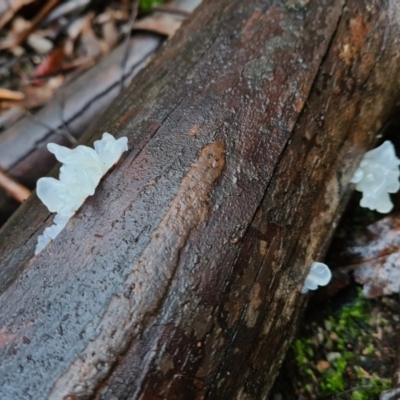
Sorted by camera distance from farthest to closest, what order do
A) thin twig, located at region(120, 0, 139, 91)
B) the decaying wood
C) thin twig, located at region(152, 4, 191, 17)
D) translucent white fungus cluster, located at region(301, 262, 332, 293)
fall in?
thin twig, located at region(152, 4, 191, 17)
thin twig, located at region(120, 0, 139, 91)
translucent white fungus cluster, located at region(301, 262, 332, 293)
the decaying wood

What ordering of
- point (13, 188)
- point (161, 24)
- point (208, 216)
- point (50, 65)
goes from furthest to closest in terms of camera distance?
point (50, 65) → point (161, 24) → point (13, 188) → point (208, 216)

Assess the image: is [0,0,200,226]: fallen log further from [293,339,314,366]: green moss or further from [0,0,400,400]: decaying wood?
[293,339,314,366]: green moss

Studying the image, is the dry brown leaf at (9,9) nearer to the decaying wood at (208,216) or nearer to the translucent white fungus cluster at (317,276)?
the decaying wood at (208,216)

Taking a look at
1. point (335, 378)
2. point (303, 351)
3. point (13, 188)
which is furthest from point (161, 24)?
point (335, 378)

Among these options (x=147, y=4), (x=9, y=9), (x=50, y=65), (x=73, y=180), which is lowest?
(x=73, y=180)

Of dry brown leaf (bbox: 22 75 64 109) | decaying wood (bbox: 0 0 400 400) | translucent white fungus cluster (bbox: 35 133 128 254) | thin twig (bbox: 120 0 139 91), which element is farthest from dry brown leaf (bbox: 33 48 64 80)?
translucent white fungus cluster (bbox: 35 133 128 254)

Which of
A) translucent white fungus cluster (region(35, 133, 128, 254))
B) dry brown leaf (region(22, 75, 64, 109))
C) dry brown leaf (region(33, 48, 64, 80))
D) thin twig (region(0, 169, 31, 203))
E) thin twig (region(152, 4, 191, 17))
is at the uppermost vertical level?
thin twig (region(152, 4, 191, 17))

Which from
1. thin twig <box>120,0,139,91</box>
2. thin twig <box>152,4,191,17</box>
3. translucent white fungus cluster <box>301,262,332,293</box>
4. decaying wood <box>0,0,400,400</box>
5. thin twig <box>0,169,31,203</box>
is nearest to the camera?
decaying wood <box>0,0,400,400</box>

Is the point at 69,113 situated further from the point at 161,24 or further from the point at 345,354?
the point at 345,354

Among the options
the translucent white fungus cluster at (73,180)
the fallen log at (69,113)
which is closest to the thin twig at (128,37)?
the fallen log at (69,113)
